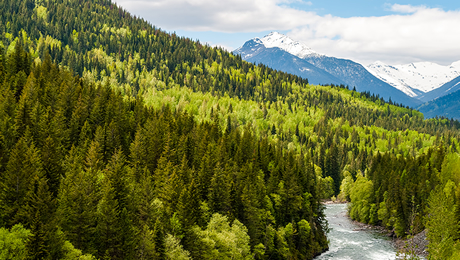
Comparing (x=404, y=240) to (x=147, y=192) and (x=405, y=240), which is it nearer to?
(x=405, y=240)

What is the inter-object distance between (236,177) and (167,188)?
831 inches

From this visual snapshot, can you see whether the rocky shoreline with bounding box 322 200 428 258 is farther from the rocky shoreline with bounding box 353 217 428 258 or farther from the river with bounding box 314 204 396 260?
the river with bounding box 314 204 396 260

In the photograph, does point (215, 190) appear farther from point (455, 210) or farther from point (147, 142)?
point (455, 210)

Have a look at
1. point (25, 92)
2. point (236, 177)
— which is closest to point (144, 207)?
point (236, 177)

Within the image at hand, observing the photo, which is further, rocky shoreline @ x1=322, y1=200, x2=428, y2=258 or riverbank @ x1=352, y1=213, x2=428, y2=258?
rocky shoreline @ x1=322, y1=200, x2=428, y2=258

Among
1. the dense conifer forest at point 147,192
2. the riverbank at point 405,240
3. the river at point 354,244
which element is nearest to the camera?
the dense conifer forest at point 147,192

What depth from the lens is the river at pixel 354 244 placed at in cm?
8250

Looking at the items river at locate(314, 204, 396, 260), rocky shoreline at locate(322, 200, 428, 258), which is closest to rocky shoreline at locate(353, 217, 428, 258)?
rocky shoreline at locate(322, 200, 428, 258)

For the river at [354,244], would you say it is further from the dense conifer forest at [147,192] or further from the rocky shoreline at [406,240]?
the dense conifer forest at [147,192]

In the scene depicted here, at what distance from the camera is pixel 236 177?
80.9 m

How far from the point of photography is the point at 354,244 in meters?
92.9

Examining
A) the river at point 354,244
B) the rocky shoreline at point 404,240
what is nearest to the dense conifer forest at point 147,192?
the rocky shoreline at point 404,240

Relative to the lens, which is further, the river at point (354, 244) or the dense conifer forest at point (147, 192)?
the river at point (354, 244)

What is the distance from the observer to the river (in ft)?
271
